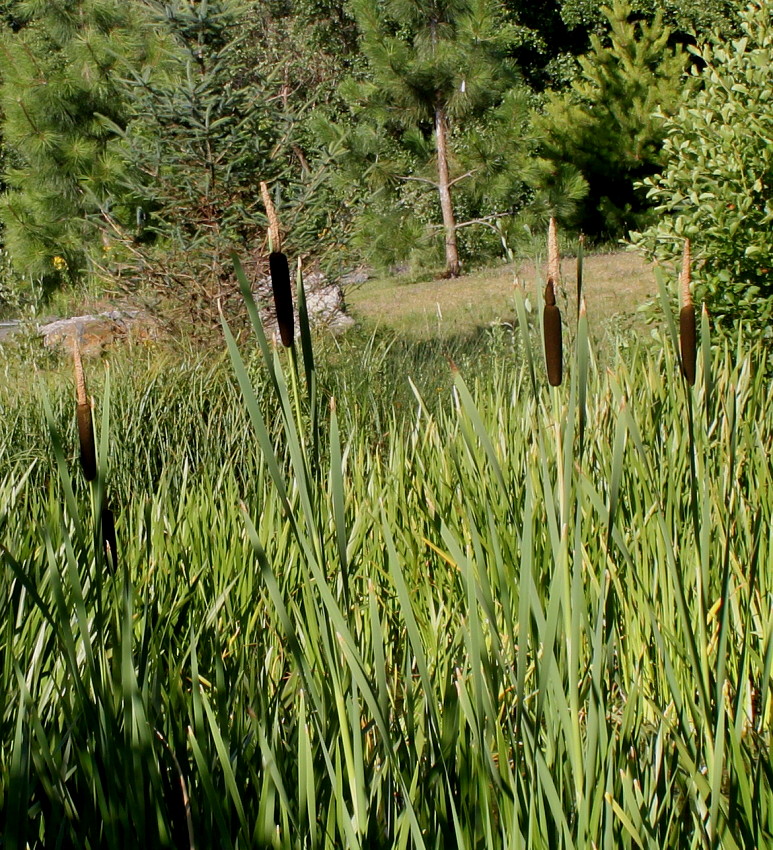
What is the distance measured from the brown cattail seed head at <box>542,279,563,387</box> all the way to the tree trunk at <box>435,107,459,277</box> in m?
13.0

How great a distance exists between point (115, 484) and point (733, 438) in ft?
8.09

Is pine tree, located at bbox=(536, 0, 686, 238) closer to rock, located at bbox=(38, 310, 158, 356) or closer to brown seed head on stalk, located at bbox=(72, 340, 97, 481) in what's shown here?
rock, located at bbox=(38, 310, 158, 356)

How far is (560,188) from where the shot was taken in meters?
14.5

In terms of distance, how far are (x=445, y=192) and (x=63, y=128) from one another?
5534 mm

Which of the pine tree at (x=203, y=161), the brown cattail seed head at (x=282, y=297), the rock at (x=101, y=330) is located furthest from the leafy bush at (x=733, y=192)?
the rock at (x=101, y=330)

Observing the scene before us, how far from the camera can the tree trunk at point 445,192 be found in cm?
1336

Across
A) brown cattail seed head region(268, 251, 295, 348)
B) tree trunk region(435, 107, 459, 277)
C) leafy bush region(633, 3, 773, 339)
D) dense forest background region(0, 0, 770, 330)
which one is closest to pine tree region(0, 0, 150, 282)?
dense forest background region(0, 0, 770, 330)

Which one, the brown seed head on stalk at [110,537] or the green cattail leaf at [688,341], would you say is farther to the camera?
the brown seed head on stalk at [110,537]

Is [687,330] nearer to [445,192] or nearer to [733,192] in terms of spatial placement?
[733,192]

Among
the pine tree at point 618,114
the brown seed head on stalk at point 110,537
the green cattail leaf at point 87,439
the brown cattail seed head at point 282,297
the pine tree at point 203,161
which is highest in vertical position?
the pine tree at point 618,114

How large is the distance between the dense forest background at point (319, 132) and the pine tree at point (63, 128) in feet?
0.08

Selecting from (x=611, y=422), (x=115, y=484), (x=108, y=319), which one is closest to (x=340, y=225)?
(x=108, y=319)

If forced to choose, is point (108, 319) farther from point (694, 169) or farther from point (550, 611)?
point (550, 611)

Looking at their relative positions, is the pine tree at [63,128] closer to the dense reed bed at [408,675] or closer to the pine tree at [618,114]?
the pine tree at [618,114]
